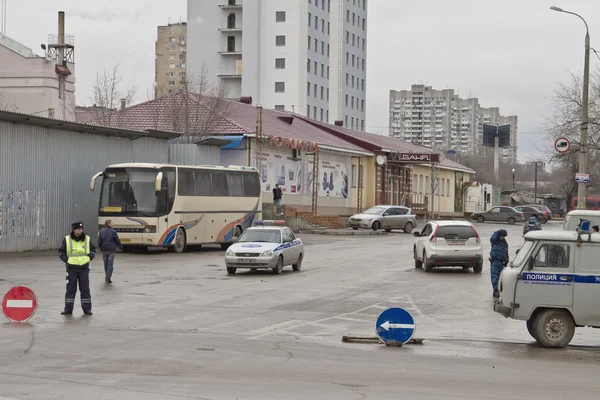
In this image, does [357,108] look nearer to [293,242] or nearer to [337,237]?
[337,237]

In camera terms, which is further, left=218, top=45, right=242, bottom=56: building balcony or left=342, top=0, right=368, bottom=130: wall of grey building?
left=342, top=0, right=368, bottom=130: wall of grey building

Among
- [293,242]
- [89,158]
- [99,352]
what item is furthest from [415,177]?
[99,352]

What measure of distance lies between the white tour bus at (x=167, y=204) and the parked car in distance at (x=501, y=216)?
41290 millimetres

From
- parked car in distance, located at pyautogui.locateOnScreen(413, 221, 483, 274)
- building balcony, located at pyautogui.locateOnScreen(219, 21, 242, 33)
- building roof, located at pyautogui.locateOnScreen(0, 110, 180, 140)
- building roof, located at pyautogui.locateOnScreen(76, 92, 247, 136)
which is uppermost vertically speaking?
building balcony, located at pyautogui.locateOnScreen(219, 21, 242, 33)

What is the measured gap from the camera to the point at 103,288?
2455 cm

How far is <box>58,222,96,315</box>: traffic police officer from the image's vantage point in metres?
18.8

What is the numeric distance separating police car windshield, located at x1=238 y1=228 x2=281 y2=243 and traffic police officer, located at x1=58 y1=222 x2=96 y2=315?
11302 mm

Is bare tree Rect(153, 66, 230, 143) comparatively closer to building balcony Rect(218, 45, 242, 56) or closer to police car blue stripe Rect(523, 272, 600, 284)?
police car blue stripe Rect(523, 272, 600, 284)

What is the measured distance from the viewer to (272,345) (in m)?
15.3

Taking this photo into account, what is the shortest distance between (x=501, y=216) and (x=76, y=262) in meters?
63.7

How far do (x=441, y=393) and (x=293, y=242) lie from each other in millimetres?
19957

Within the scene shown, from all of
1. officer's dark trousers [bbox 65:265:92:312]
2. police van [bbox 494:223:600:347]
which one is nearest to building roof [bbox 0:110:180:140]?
officer's dark trousers [bbox 65:265:92:312]

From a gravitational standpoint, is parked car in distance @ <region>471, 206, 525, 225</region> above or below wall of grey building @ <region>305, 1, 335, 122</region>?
below

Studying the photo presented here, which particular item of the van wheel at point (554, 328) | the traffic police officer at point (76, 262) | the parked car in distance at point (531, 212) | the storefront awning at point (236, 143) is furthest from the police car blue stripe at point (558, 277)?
the parked car in distance at point (531, 212)
